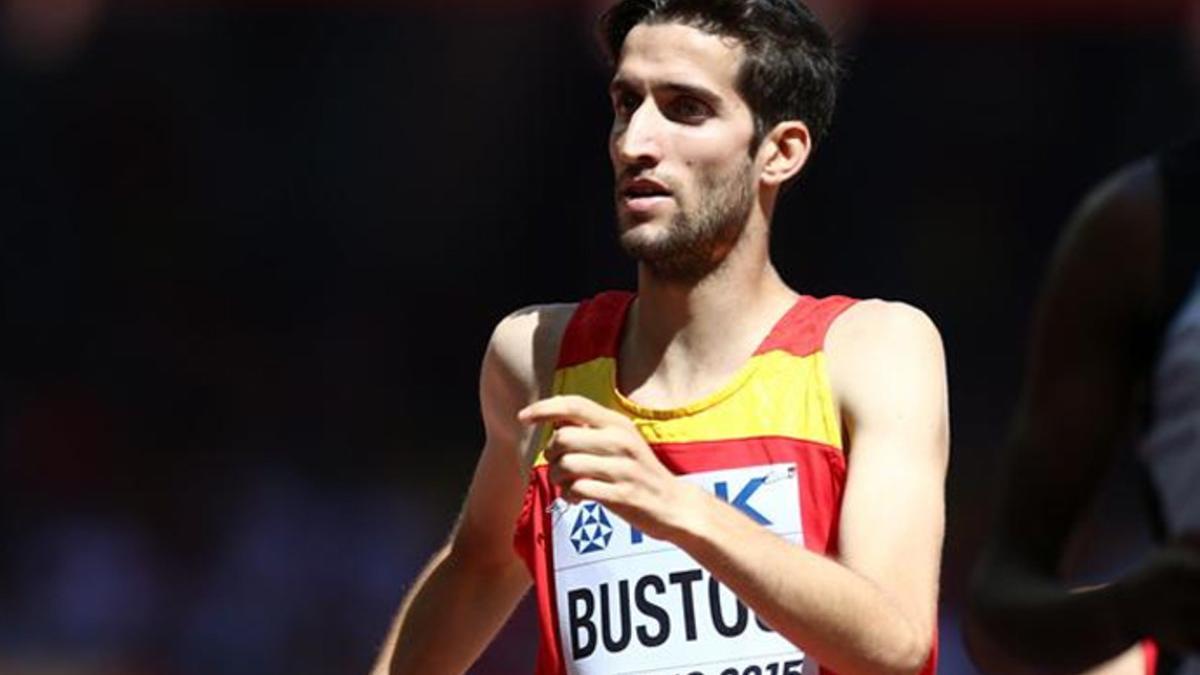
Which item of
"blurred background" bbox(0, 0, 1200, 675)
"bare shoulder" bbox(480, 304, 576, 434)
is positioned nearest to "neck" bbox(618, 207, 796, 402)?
"bare shoulder" bbox(480, 304, 576, 434)

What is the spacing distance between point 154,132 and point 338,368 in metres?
1.52

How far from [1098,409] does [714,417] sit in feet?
5.61

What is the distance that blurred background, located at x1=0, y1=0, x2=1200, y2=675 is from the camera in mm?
11664

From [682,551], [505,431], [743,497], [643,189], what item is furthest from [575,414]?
[505,431]

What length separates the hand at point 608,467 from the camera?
3.44 metres

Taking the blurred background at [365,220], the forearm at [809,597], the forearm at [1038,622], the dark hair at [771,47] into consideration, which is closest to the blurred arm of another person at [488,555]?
the dark hair at [771,47]

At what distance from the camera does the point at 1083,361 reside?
103 inches

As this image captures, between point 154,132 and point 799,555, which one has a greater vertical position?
point 154,132

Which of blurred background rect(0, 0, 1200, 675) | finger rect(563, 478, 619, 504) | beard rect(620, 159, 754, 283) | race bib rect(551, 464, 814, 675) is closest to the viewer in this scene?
finger rect(563, 478, 619, 504)

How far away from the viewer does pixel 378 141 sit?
12.3 meters

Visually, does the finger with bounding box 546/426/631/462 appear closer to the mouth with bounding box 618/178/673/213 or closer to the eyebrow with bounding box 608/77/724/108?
the mouth with bounding box 618/178/673/213

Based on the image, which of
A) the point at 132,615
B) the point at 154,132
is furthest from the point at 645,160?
the point at 154,132

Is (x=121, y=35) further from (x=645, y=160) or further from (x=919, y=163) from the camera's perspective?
(x=645, y=160)

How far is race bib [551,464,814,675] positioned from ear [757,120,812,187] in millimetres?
589
